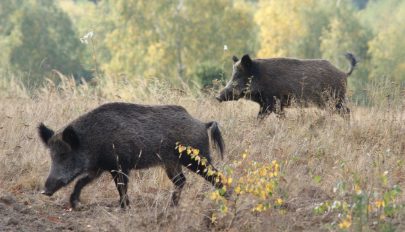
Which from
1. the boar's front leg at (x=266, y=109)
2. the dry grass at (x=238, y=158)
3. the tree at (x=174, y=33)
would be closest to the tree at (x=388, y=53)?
the tree at (x=174, y=33)

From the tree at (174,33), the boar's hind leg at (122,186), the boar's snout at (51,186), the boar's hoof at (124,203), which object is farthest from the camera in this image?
the tree at (174,33)

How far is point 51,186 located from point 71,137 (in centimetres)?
49

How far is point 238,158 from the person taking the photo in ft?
29.2

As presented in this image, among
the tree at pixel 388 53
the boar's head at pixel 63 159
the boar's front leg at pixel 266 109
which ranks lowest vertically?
the tree at pixel 388 53

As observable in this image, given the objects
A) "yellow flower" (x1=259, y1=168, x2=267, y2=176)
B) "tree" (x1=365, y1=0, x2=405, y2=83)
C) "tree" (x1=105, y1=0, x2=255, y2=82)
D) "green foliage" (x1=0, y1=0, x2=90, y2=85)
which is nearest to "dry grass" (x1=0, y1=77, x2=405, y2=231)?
"yellow flower" (x1=259, y1=168, x2=267, y2=176)

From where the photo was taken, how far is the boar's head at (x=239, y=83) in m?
11.8

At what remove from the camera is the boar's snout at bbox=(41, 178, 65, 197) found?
736 centimetres

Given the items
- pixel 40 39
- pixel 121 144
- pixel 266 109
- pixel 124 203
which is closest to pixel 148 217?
pixel 124 203

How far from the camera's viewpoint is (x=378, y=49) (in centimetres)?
6406

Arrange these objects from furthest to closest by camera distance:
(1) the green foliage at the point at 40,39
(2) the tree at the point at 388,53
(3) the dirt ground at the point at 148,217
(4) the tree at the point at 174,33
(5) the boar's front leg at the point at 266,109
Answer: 1. (2) the tree at the point at 388,53
2. (1) the green foliage at the point at 40,39
3. (4) the tree at the point at 174,33
4. (5) the boar's front leg at the point at 266,109
5. (3) the dirt ground at the point at 148,217

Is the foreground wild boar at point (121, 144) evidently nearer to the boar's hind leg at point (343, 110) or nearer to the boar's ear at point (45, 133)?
the boar's ear at point (45, 133)

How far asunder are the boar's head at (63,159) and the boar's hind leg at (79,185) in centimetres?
8

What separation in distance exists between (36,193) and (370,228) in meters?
3.53

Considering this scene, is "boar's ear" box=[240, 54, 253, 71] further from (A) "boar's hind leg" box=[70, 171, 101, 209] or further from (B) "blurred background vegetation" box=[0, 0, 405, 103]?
(B) "blurred background vegetation" box=[0, 0, 405, 103]
